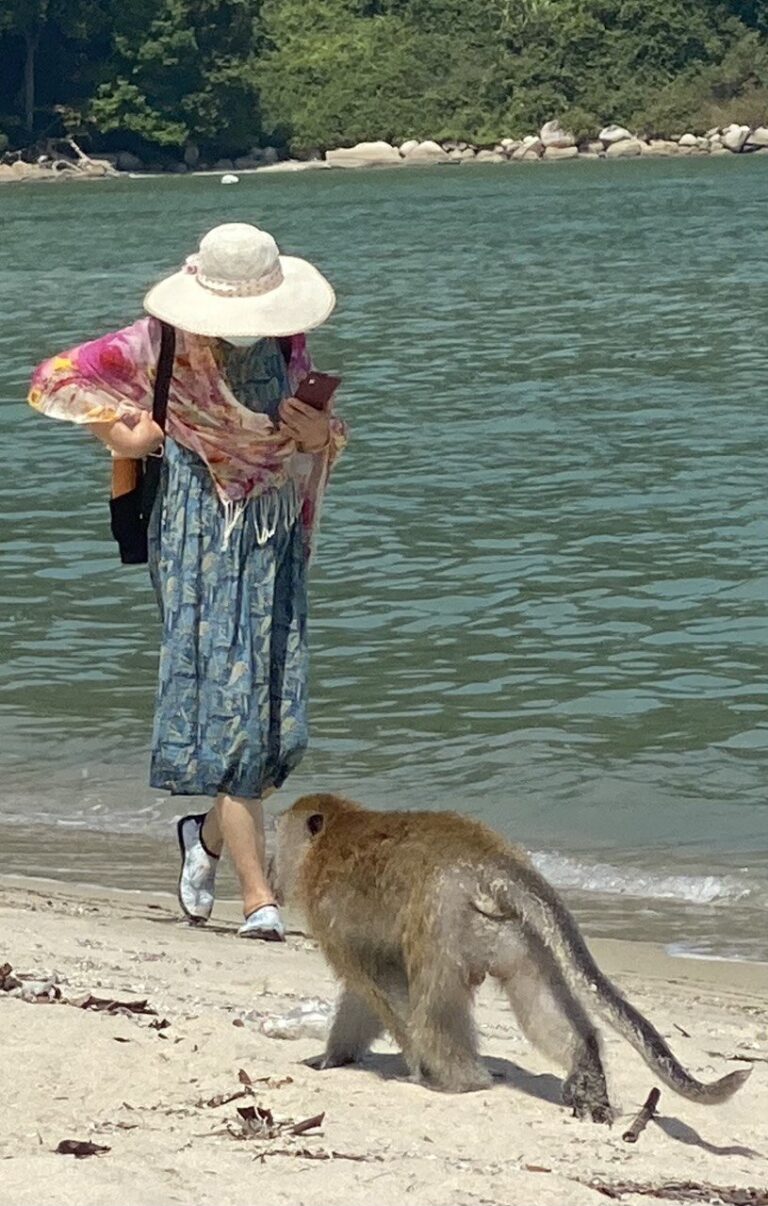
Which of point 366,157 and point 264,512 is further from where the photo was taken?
point 366,157

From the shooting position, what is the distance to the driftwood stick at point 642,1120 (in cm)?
443

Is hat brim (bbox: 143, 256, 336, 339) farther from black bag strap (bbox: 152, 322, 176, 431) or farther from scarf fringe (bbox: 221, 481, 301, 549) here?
scarf fringe (bbox: 221, 481, 301, 549)

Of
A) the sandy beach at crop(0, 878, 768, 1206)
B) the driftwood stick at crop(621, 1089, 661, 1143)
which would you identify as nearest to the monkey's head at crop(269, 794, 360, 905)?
the sandy beach at crop(0, 878, 768, 1206)

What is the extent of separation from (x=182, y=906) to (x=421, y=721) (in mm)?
3314

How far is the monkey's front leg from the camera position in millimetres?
4879

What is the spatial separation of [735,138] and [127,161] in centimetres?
2064

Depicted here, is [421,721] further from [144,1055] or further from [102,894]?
[144,1055]

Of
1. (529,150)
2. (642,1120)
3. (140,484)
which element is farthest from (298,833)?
(529,150)

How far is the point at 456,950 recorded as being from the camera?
4.50 metres

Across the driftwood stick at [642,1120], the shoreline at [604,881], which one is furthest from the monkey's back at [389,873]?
the shoreline at [604,881]

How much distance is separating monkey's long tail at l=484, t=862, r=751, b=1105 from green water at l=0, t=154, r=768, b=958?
2.65 m

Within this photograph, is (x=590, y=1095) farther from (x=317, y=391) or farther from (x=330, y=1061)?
(x=317, y=391)

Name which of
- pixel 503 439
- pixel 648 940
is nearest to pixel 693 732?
pixel 648 940

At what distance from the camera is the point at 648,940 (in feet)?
23.2
